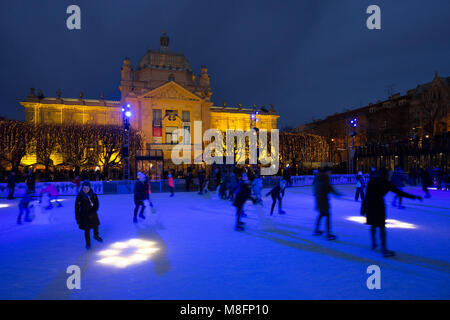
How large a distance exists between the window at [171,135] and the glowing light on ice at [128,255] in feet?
132

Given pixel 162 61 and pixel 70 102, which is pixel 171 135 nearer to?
pixel 162 61

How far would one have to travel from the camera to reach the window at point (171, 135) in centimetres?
4594

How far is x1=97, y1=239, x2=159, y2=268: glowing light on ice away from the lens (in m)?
4.90

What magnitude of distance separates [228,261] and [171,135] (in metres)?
43.2

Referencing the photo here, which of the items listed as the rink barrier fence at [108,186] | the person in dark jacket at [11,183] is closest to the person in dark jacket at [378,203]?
the rink barrier fence at [108,186]

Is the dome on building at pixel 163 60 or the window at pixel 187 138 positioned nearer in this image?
the window at pixel 187 138

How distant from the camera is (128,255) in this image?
5.32 m

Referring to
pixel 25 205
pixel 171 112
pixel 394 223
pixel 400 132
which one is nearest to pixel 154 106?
pixel 171 112

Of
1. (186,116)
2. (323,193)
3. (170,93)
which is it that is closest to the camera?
(323,193)

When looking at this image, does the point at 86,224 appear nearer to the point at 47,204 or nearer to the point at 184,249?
the point at 184,249

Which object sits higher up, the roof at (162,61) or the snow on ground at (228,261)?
the roof at (162,61)

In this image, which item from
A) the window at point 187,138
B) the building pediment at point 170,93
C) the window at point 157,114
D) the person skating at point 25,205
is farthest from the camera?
the window at point 187,138

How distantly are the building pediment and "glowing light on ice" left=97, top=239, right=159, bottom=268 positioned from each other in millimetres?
42339

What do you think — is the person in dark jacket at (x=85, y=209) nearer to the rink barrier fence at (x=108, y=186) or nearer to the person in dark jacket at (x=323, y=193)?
the person in dark jacket at (x=323, y=193)
